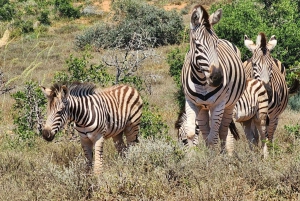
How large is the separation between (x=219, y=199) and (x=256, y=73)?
350cm

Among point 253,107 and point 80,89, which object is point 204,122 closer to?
point 253,107

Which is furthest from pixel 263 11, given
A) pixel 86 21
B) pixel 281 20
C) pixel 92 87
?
pixel 86 21

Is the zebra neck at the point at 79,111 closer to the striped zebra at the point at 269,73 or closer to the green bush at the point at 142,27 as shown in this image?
the striped zebra at the point at 269,73

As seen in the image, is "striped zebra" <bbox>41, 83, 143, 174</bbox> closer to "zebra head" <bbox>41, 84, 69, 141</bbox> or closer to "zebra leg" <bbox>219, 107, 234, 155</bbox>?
"zebra head" <bbox>41, 84, 69, 141</bbox>

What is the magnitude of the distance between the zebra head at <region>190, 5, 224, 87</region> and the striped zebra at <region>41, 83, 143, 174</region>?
1.71m

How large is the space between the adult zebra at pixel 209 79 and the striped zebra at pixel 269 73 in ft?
3.15

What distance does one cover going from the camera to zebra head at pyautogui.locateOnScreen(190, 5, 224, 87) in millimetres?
5637

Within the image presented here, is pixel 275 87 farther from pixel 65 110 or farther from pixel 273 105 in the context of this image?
pixel 65 110

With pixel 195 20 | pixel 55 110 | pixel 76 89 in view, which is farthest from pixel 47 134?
pixel 195 20

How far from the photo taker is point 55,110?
6203mm

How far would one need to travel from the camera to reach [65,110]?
250 inches

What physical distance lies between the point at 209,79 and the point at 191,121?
0.78 metres

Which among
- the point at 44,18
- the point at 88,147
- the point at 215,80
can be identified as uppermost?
the point at 215,80

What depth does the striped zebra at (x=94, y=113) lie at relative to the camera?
6.26m
